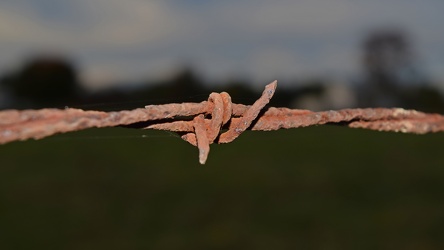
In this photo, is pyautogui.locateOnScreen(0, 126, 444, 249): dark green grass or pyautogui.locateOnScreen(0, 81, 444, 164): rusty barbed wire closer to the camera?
pyautogui.locateOnScreen(0, 81, 444, 164): rusty barbed wire

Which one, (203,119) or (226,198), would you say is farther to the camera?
(226,198)

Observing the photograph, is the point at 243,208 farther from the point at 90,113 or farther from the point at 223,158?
the point at 90,113

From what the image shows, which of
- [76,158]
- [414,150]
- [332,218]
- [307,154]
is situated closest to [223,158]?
[307,154]

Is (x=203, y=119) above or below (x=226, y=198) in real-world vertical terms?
below

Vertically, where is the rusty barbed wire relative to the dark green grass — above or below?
below

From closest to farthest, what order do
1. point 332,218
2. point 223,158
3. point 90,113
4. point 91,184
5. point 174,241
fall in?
1. point 90,113
2. point 174,241
3. point 332,218
4. point 91,184
5. point 223,158
